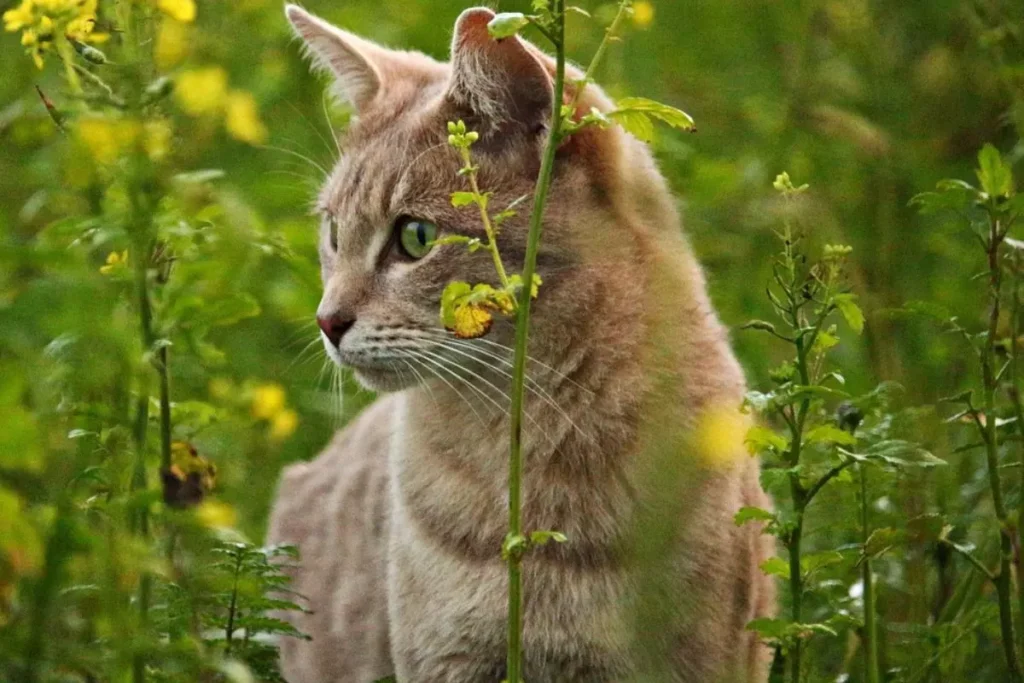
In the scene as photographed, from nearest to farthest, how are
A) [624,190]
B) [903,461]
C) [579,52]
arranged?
[903,461], [624,190], [579,52]

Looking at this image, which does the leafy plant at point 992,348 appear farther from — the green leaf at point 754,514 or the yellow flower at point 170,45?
the yellow flower at point 170,45

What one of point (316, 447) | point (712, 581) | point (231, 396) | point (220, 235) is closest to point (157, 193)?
point (220, 235)

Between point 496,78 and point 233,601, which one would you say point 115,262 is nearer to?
point 233,601

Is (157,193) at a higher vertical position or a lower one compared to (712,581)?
higher

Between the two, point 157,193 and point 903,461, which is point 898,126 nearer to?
point 903,461

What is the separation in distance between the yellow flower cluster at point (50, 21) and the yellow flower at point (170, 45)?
92 mm

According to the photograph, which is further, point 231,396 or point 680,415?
point 680,415

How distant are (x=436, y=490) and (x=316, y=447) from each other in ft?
4.98

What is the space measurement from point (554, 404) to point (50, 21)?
3.44 ft

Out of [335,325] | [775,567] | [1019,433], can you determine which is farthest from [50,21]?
[1019,433]

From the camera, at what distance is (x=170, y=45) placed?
1.90 m

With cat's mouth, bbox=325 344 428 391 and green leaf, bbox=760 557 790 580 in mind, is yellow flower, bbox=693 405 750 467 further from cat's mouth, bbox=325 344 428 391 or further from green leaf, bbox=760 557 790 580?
cat's mouth, bbox=325 344 428 391

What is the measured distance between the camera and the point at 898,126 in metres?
3.88

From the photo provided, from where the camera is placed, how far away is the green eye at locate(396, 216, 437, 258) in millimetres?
2541
